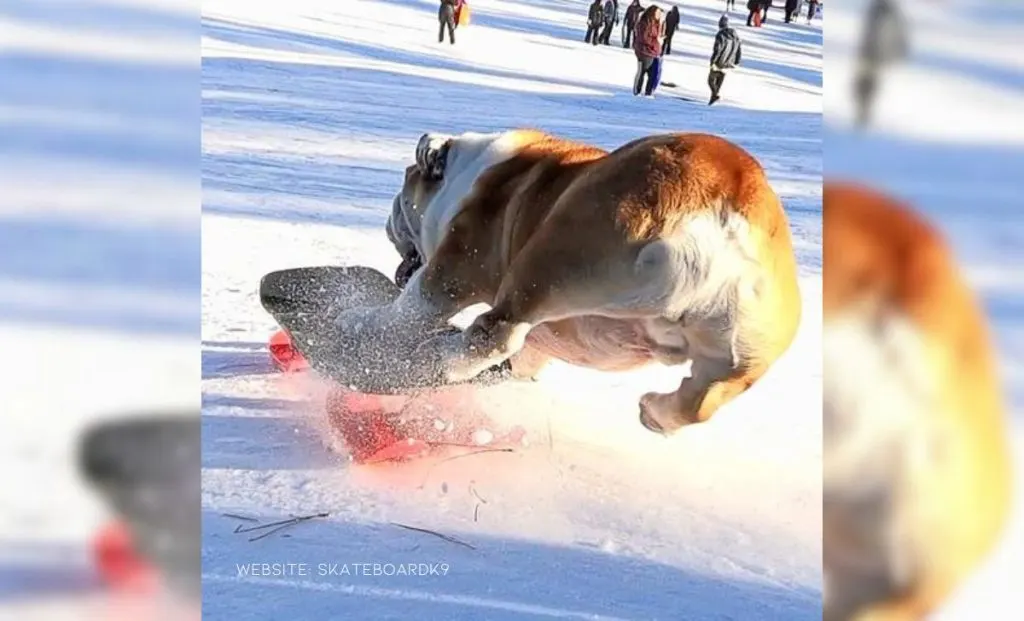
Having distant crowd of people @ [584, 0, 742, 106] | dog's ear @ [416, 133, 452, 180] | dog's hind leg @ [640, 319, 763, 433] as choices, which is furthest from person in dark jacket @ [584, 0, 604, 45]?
dog's hind leg @ [640, 319, 763, 433]

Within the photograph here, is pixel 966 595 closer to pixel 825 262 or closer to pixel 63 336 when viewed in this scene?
pixel 825 262

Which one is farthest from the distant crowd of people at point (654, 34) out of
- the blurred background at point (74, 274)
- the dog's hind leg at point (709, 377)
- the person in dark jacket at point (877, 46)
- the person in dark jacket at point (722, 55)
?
the blurred background at point (74, 274)

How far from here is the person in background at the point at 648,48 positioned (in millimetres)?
1680

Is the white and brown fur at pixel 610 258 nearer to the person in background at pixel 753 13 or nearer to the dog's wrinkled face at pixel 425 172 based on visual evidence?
the dog's wrinkled face at pixel 425 172

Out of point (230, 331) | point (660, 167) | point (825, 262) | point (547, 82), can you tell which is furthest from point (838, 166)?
point (230, 331)

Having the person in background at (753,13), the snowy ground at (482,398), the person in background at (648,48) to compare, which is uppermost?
the person in background at (753,13)

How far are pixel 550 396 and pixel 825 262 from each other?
450 mm

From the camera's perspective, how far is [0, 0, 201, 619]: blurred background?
1.32m

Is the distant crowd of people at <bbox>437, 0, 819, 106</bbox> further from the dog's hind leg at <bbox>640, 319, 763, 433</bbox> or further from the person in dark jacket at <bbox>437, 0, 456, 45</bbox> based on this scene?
the dog's hind leg at <bbox>640, 319, 763, 433</bbox>

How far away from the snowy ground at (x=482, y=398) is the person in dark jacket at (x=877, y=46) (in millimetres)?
67

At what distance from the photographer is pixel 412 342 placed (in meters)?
1.58

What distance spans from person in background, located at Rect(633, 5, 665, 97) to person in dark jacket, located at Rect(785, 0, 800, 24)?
0.61 ft

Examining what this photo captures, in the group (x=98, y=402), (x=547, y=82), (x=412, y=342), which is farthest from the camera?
(x=547, y=82)

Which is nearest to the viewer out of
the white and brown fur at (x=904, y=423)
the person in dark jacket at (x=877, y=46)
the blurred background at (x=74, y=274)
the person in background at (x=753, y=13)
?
the blurred background at (x=74, y=274)
